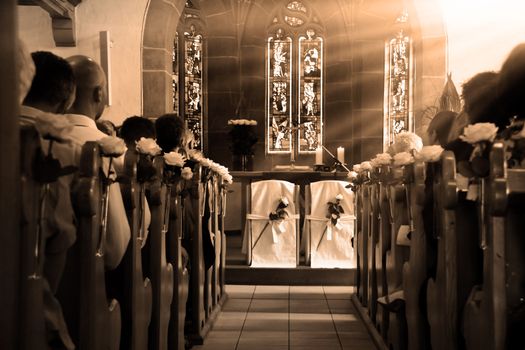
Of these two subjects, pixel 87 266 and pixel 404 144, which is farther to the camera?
pixel 404 144

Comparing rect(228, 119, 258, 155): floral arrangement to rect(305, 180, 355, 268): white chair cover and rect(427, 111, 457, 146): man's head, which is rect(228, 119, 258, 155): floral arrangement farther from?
rect(427, 111, 457, 146): man's head

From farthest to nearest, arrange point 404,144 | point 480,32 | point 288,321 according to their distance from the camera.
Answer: point 480,32, point 288,321, point 404,144

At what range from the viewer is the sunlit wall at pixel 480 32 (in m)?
6.82

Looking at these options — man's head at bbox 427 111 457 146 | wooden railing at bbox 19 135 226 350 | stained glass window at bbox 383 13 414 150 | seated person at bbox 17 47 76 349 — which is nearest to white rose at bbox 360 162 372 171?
man's head at bbox 427 111 457 146

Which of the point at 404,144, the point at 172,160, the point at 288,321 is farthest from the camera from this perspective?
the point at 288,321

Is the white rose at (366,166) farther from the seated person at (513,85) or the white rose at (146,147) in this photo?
the white rose at (146,147)

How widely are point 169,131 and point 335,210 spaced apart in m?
3.03

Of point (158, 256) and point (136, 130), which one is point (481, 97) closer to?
point (158, 256)

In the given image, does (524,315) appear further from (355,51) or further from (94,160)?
(355,51)

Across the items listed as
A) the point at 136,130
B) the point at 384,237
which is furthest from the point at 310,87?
the point at 136,130

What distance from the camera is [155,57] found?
7.04 meters

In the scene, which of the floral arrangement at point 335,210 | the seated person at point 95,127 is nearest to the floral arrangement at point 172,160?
the seated person at point 95,127

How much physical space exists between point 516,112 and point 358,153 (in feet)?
28.3

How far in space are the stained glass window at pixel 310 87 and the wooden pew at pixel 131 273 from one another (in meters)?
9.15
